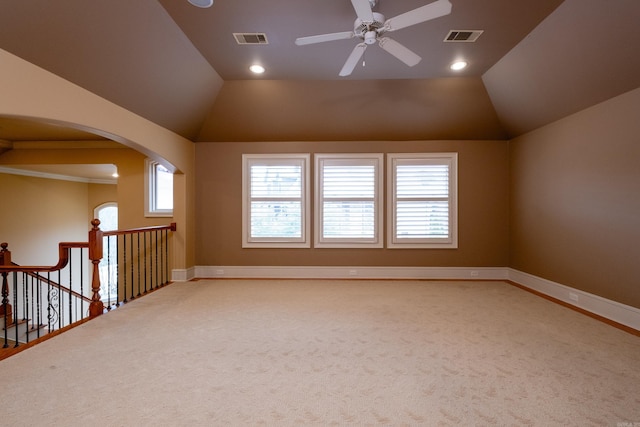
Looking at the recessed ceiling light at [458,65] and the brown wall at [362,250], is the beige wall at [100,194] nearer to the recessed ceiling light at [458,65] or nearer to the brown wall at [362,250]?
the brown wall at [362,250]

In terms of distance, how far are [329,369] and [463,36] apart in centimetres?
370

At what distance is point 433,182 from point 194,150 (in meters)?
4.40

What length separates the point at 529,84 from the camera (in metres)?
3.60

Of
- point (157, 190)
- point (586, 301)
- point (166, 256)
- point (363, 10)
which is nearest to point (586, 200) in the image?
point (586, 301)

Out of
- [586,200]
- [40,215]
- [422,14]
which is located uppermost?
[422,14]

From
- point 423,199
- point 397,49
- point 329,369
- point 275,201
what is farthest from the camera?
point 275,201

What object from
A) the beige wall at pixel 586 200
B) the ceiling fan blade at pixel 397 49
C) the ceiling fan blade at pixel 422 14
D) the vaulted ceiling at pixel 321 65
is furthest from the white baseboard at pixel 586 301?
the ceiling fan blade at pixel 422 14

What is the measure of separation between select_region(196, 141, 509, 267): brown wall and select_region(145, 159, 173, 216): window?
32.8 inches

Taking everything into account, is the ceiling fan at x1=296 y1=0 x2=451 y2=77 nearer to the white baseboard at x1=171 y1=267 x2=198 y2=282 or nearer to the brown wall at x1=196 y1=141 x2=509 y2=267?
the brown wall at x1=196 y1=141 x2=509 y2=267

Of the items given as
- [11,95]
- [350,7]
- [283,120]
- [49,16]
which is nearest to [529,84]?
[350,7]

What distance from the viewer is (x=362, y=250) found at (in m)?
5.02

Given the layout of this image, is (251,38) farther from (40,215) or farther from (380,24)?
(40,215)

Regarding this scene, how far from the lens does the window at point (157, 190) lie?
529 centimetres

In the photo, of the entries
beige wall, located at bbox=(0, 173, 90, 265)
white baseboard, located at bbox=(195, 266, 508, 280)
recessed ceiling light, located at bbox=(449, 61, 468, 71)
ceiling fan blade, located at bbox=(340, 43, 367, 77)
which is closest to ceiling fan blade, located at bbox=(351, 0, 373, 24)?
ceiling fan blade, located at bbox=(340, 43, 367, 77)
